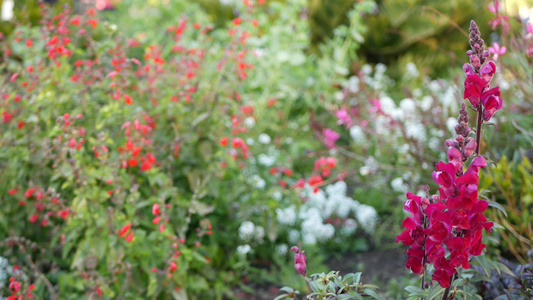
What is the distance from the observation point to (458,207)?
1.10m

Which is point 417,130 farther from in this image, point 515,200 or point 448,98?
point 515,200

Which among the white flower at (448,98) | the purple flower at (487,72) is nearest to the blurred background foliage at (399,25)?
the white flower at (448,98)

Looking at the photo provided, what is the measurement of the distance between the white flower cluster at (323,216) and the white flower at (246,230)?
22 cm

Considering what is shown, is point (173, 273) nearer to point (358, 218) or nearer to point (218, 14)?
point (358, 218)

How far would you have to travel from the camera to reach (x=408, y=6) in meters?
5.66

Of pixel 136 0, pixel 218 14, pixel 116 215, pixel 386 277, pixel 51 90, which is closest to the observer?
pixel 116 215

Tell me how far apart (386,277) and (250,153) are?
1109 mm

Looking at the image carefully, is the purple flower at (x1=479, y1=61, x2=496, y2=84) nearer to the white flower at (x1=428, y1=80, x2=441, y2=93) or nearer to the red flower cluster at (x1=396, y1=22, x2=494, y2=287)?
the red flower cluster at (x1=396, y1=22, x2=494, y2=287)

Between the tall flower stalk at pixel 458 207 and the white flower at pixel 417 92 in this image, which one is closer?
the tall flower stalk at pixel 458 207


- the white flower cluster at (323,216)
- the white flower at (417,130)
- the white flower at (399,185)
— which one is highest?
the white flower at (417,130)

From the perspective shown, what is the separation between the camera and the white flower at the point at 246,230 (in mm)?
2602

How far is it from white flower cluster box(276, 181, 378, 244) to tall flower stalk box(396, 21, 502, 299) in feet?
5.20

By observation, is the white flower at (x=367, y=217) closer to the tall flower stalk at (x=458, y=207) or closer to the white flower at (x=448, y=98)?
the white flower at (x=448, y=98)

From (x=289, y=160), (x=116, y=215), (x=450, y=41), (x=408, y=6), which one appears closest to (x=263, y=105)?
(x=289, y=160)
